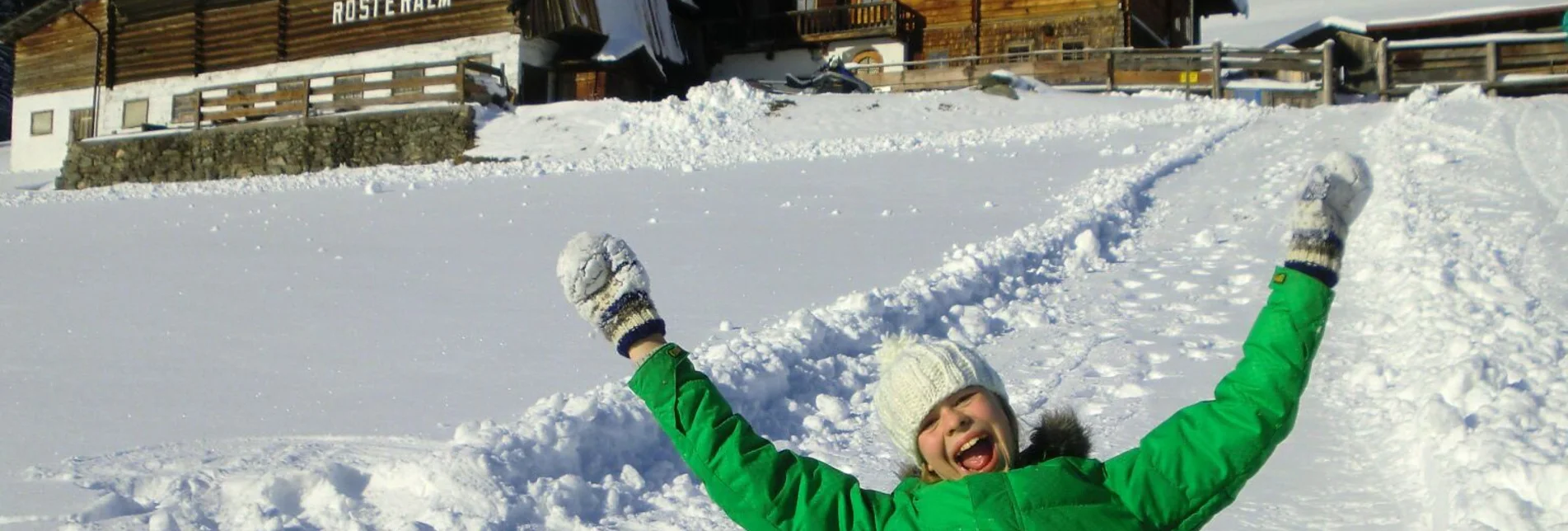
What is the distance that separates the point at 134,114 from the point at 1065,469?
112ft

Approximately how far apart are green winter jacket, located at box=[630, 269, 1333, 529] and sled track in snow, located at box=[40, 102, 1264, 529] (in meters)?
0.54

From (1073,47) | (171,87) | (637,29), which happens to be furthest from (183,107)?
(1073,47)

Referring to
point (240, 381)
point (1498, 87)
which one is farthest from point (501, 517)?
point (1498, 87)

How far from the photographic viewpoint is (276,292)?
27.9ft

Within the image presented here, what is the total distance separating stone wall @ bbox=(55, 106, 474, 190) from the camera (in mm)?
22422

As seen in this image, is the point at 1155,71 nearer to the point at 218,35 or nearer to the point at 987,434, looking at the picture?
the point at 987,434

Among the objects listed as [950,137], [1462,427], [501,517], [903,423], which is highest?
[950,137]

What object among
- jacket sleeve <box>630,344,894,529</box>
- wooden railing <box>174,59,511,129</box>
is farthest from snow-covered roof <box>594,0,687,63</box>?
jacket sleeve <box>630,344,894,529</box>

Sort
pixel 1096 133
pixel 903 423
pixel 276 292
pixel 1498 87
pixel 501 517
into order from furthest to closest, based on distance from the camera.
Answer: pixel 1498 87
pixel 1096 133
pixel 276 292
pixel 501 517
pixel 903 423

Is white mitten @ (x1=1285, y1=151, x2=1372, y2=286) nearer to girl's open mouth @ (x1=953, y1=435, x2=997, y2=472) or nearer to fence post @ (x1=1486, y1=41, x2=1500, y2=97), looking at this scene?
girl's open mouth @ (x1=953, y1=435, x2=997, y2=472)

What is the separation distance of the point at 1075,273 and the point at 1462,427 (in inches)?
156

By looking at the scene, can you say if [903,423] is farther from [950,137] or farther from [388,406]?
[950,137]

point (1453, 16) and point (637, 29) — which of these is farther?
point (1453, 16)

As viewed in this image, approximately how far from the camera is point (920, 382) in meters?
2.16
